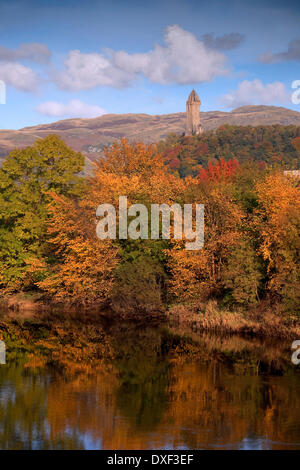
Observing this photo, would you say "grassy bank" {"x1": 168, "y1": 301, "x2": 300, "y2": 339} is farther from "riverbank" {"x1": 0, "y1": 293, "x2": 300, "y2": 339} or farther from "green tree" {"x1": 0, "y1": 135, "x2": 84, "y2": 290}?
"green tree" {"x1": 0, "y1": 135, "x2": 84, "y2": 290}

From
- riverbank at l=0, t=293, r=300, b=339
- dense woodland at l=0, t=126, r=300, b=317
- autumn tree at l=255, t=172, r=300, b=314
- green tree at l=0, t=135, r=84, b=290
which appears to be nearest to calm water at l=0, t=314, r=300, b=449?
riverbank at l=0, t=293, r=300, b=339

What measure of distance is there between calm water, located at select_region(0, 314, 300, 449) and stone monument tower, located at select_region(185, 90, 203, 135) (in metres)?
132

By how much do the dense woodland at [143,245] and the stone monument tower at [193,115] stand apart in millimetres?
115444

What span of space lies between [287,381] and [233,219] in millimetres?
13188

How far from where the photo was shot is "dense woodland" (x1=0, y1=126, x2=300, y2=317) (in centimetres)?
3262

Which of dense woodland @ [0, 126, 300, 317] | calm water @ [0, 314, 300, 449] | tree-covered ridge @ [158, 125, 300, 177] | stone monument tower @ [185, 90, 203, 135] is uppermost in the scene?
stone monument tower @ [185, 90, 203, 135]

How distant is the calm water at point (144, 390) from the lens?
58.2 feet

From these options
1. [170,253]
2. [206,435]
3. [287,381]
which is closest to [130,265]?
[170,253]

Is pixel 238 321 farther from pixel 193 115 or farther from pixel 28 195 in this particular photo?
pixel 193 115

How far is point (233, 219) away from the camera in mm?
35406

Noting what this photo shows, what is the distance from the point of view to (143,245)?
1517 inches

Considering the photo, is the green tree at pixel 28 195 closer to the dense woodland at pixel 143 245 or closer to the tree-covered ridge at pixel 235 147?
the dense woodland at pixel 143 245

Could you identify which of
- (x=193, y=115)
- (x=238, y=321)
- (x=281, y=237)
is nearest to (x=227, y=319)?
(x=238, y=321)

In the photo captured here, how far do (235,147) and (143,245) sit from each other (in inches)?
3160
